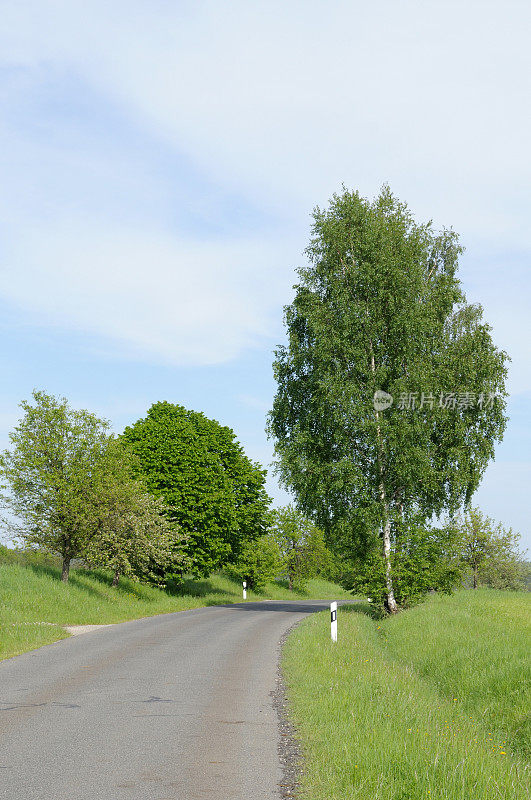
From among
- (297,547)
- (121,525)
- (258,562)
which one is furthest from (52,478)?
(297,547)

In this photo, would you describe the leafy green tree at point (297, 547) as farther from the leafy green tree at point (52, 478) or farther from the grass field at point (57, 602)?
the leafy green tree at point (52, 478)

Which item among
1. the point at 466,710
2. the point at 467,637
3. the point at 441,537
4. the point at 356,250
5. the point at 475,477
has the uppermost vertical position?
the point at 356,250

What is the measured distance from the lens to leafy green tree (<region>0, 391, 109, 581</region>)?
87.8 ft

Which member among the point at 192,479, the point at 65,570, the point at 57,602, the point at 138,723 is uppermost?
the point at 192,479

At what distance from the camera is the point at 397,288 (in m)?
27.5

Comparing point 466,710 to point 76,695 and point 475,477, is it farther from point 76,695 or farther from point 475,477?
point 475,477

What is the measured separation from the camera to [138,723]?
29.4ft

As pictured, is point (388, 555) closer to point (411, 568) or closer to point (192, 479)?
point (411, 568)

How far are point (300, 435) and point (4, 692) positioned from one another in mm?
18024

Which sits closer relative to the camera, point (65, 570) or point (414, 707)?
point (414, 707)

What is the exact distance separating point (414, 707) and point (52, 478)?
2033 centimetres

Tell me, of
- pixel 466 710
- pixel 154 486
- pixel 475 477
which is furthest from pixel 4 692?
pixel 154 486

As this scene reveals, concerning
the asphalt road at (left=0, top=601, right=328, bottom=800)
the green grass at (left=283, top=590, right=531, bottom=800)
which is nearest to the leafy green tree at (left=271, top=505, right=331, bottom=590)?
the green grass at (left=283, top=590, right=531, bottom=800)

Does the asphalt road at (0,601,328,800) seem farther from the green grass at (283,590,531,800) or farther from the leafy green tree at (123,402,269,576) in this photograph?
the leafy green tree at (123,402,269,576)
